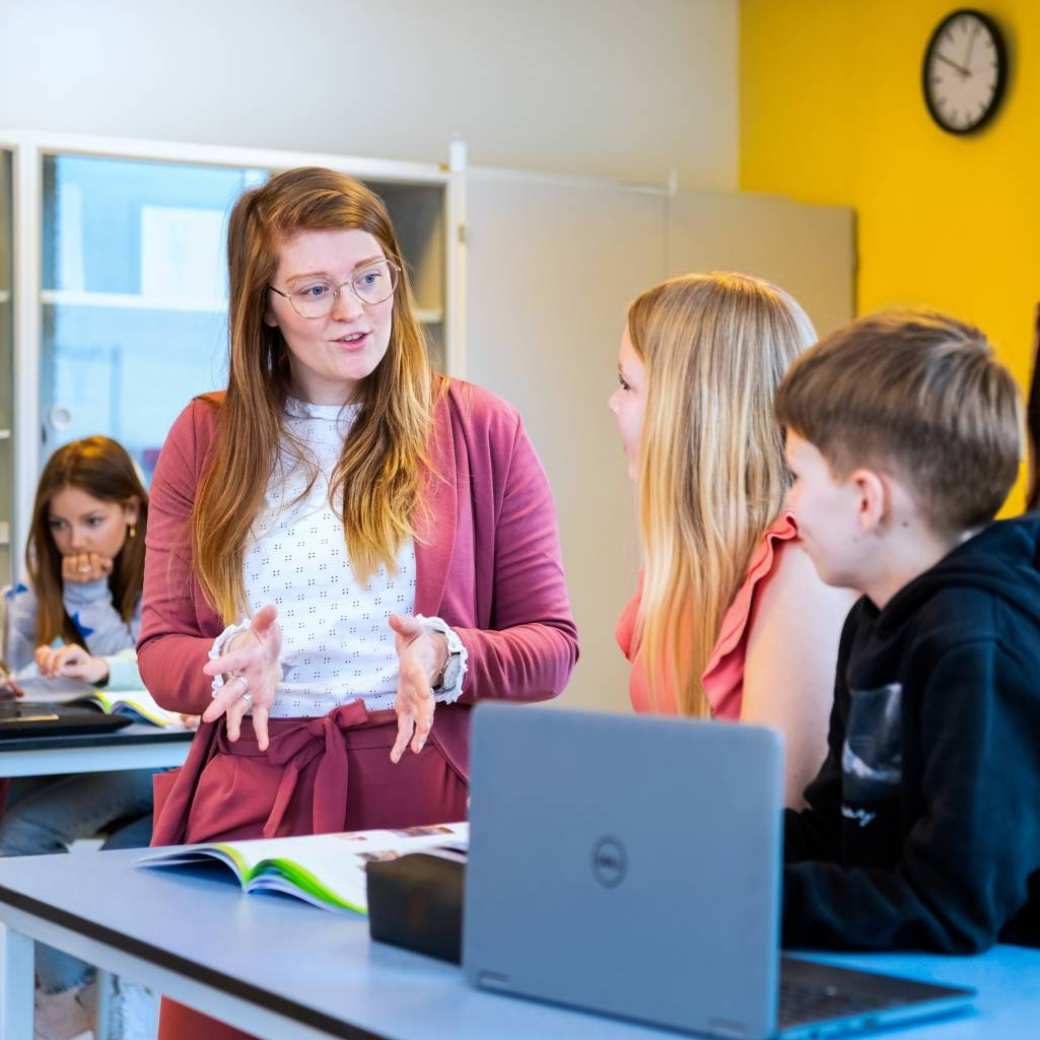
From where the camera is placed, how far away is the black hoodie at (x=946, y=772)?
107cm

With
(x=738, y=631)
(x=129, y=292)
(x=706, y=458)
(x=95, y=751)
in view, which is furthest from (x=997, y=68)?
(x=738, y=631)

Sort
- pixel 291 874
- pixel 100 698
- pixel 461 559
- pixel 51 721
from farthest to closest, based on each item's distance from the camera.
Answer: pixel 100 698, pixel 51 721, pixel 461 559, pixel 291 874

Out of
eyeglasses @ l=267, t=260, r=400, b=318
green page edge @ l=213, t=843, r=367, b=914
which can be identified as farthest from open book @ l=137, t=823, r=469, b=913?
eyeglasses @ l=267, t=260, r=400, b=318

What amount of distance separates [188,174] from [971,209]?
2.07 meters

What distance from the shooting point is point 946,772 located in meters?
1.07

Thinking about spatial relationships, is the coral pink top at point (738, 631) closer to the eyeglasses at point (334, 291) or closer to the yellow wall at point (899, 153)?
the eyeglasses at point (334, 291)

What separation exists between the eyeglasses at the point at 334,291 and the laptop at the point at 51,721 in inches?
39.7

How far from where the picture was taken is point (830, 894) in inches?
43.4

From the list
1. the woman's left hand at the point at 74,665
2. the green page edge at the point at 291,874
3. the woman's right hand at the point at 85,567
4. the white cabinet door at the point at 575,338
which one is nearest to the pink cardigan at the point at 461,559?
A: the green page edge at the point at 291,874

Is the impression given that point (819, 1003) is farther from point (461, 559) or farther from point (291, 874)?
point (461, 559)

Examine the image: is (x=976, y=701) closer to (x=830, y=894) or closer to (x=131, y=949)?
(x=830, y=894)

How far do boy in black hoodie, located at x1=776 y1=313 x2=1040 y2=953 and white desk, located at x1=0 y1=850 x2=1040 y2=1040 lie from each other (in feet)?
0.14

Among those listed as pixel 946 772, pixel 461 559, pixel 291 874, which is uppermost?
pixel 461 559

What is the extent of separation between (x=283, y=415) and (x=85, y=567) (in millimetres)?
1798
